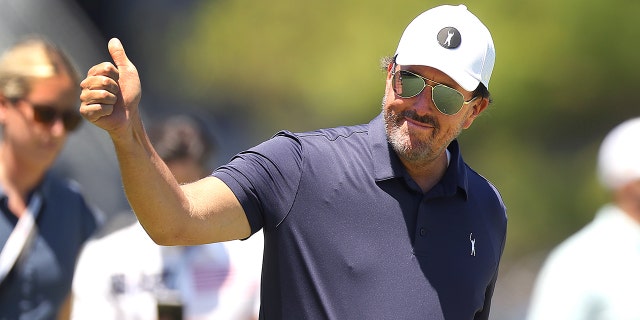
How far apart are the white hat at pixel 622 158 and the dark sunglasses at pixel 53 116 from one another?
2279 millimetres

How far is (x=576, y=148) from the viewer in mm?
12867

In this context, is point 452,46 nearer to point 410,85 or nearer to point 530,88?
point 410,85

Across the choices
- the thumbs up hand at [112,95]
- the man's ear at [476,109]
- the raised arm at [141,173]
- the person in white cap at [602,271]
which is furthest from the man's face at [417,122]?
the person in white cap at [602,271]

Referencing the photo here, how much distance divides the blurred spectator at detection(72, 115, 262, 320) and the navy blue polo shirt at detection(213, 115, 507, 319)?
164 centimetres

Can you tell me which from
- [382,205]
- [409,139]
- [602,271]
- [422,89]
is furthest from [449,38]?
[602,271]

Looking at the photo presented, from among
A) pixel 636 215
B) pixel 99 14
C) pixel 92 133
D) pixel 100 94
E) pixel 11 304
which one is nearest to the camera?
pixel 100 94

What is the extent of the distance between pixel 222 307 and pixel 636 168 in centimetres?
187

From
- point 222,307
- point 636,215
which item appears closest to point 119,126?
point 222,307

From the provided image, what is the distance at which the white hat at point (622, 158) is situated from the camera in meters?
5.01

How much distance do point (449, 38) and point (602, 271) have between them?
163cm

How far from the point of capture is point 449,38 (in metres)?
3.55

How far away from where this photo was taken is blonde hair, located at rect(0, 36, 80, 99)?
176 inches

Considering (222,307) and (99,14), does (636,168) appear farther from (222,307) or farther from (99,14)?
(99,14)

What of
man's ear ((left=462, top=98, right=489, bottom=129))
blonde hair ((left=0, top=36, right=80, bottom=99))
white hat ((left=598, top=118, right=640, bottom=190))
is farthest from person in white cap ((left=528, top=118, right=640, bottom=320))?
blonde hair ((left=0, top=36, right=80, bottom=99))
